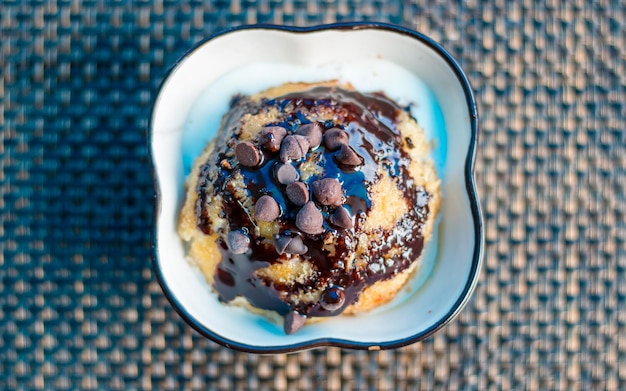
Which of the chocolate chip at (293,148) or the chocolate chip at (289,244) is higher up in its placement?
the chocolate chip at (293,148)

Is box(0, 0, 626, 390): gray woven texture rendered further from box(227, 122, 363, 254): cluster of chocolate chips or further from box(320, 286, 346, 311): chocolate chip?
box(227, 122, 363, 254): cluster of chocolate chips

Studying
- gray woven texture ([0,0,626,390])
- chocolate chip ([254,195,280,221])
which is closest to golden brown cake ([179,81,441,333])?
chocolate chip ([254,195,280,221])

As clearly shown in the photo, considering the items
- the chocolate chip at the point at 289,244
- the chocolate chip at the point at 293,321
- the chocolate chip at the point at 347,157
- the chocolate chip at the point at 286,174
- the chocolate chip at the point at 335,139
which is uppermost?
the chocolate chip at the point at 335,139

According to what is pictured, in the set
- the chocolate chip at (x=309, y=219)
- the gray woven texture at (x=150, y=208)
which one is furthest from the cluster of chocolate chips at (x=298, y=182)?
the gray woven texture at (x=150, y=208)

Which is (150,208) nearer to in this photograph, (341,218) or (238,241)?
(238,241)

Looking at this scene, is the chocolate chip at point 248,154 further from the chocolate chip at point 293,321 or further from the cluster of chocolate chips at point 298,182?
the chocolate chip at point 293,321

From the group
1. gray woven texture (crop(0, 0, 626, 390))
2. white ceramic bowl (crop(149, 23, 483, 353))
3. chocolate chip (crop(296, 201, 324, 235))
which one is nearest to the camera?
chocolate chip (crop(296, 201, 324, 235))

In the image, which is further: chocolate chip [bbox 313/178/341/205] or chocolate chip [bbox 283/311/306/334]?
chocolate chip [bbox 283/311/306/334]
